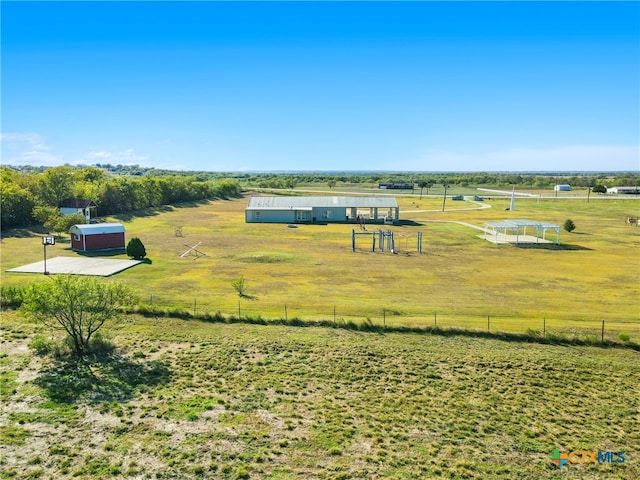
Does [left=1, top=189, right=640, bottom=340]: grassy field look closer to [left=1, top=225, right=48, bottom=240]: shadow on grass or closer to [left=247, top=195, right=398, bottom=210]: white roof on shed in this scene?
[left=1, top=225, right=48, bottom=240]: shadow on grass

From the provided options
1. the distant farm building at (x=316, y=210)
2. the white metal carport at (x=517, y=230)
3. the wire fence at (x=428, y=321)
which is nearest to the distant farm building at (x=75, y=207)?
the distant farm building at (x=316, y=210)

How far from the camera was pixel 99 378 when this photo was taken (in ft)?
66.1

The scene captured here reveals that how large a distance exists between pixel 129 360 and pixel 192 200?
3343 inches

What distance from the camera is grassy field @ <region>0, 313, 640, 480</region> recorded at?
14.7m

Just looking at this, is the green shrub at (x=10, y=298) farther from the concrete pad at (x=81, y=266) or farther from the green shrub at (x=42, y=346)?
the green shrub at (x=42, y=346)

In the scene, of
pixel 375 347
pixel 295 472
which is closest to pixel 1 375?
pixel 295 472

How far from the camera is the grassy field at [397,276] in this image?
28750 millimetres

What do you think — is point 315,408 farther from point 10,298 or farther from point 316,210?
point 316,210

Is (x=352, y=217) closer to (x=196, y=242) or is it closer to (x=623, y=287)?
(x=196, y=242)

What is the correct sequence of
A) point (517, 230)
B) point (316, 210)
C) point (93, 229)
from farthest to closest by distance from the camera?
1. point (316, 210)
2. point (517, 230)
3. point (93, 229)

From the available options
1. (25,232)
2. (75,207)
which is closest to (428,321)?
(25,232)

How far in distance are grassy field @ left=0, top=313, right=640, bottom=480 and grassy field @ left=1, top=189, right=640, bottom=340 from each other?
400 cm

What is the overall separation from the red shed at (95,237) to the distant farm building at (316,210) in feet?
87.6

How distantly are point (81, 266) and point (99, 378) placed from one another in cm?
2219
